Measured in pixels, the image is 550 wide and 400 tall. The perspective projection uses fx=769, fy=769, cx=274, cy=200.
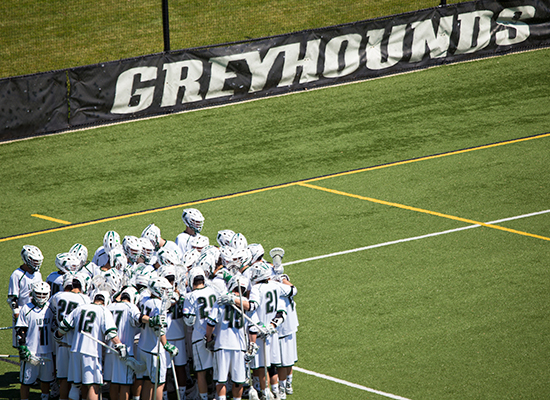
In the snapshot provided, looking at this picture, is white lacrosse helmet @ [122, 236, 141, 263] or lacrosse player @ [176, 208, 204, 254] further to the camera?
lacrosse player @ [176, 208, 204, 254]

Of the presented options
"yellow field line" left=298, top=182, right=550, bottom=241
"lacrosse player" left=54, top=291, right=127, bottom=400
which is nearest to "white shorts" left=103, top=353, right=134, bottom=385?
"lacrosse player" left=54, top=291, right=127, bottom=400

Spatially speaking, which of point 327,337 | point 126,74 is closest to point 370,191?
point 327,337

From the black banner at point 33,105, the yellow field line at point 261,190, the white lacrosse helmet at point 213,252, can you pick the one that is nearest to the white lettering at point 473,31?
the yellow field line at point 261,190

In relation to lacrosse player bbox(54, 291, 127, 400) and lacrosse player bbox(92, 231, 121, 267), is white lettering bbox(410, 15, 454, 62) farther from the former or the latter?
lacrosse player bbox(54, 291, 127, 400)

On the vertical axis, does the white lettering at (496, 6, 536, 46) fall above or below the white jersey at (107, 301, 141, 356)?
above

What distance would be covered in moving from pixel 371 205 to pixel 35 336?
323 inches

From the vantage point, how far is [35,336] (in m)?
8.90

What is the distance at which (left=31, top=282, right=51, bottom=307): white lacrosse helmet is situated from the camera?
8.79 m

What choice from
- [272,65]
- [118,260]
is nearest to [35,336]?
[118,260]

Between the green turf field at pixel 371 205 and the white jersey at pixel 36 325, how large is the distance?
139 centimetres

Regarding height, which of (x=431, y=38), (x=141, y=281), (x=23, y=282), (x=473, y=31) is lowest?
(x=141, y=281)

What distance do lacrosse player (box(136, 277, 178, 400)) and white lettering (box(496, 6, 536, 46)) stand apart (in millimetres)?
17575

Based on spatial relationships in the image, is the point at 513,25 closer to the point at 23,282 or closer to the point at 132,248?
the point at 132,248

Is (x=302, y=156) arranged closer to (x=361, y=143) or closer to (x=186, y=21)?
(x=361, y=143)
